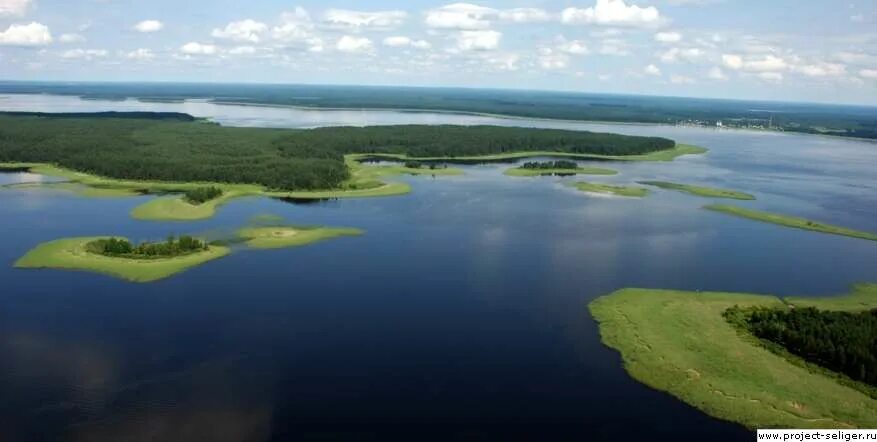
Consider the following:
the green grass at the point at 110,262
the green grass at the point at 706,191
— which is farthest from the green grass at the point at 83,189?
the green grass at the point at 706,191

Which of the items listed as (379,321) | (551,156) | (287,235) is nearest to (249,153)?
(287,235)

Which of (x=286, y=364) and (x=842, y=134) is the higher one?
(x=842, y=134)

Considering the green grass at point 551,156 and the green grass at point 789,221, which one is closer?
the green grass at point 789,221

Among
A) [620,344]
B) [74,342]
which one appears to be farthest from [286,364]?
[620,344]

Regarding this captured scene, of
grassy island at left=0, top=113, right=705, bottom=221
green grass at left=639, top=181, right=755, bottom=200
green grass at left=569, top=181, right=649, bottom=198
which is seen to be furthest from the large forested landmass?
green grass at left=639, top=181, right=755, bottom=200

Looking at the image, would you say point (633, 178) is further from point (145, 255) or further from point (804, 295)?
point (145, 255)

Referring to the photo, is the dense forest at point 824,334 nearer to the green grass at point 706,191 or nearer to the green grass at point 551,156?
the green grass at point 706,191
